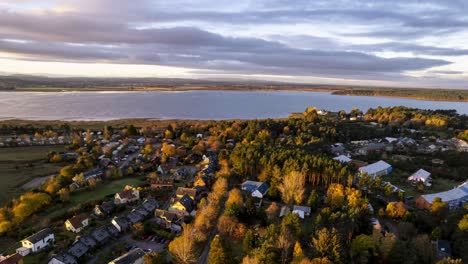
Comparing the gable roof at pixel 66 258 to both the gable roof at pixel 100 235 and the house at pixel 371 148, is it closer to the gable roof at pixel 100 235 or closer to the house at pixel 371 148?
the gable roof at pixel 100 235

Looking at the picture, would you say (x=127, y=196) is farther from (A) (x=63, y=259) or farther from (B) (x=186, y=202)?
(A) (x=63, y=259)

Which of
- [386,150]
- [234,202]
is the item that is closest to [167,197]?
[234,202]

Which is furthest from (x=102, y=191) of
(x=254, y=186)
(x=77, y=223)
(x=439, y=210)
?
(x=439, y=210)

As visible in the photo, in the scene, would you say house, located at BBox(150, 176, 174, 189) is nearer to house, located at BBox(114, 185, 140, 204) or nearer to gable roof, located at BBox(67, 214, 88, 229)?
house, located at BBox(114, 185, 140, 204)

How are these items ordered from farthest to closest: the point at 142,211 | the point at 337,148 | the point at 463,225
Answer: the point at 337,148 → the point at 142,211 → the point at 463,225

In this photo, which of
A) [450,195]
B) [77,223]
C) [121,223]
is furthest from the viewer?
[450,195]

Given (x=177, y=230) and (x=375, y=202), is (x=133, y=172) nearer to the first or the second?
(x=177, y=230)

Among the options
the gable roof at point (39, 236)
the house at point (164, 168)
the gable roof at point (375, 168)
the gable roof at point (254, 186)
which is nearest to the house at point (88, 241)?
the gable roof at point (39, 236)
